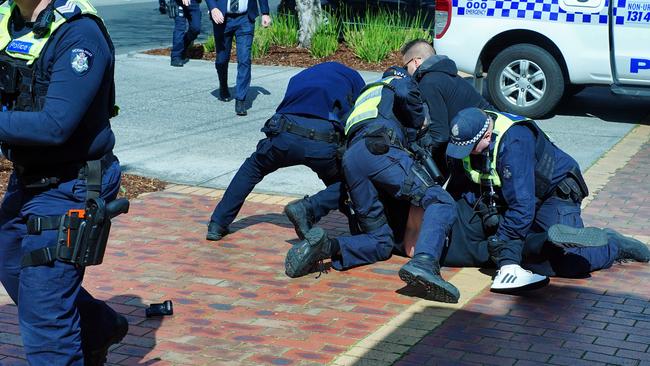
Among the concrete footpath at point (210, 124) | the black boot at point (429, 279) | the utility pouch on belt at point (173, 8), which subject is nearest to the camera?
the black boot at point (429, 279)

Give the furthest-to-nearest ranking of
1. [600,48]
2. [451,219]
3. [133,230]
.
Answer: [600,48], [133,230], [451,219]

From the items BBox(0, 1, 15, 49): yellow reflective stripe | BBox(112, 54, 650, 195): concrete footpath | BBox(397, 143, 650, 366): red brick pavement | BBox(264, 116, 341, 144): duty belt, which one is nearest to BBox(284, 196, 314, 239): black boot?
BBox(264, 116, 341, 144): duty belt

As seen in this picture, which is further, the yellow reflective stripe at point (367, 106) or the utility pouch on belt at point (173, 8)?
the utility pouch on belt at point (173, 8)

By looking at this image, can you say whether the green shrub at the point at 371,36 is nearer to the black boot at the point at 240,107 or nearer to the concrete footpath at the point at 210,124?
the concrete footpath at the point at 210,124

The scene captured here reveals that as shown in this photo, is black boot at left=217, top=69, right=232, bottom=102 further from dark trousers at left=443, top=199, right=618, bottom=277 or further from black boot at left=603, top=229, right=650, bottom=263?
black boot at left=603, top=229, right=650, bottom=263

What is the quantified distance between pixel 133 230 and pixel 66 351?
3.41m

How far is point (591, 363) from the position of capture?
5145 millimetres

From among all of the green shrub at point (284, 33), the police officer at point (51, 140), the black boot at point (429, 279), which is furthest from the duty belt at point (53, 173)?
the green shrub at point (284, 33)

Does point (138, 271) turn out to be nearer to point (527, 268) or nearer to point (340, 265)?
point (340, 265)

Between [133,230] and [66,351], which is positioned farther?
[133,230]

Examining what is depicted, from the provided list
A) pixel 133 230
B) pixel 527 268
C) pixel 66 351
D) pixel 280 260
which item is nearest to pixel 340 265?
pixel 280 260

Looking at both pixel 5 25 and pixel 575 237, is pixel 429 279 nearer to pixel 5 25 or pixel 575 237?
pixel 575 237

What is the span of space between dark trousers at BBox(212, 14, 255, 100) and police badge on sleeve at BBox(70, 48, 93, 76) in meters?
7.60

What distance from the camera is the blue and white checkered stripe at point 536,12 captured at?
429 inches
